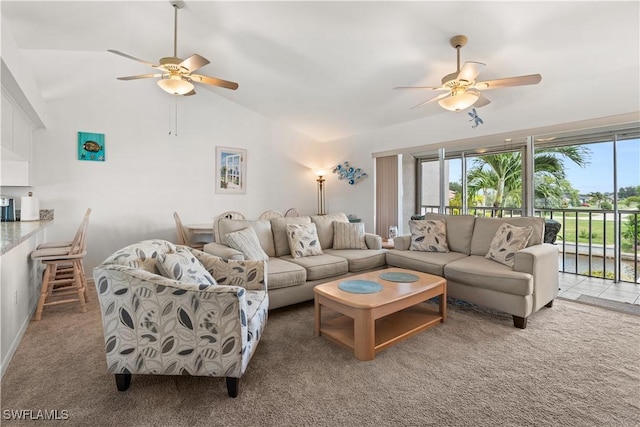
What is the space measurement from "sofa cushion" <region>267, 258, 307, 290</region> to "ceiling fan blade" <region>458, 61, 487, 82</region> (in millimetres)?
2298

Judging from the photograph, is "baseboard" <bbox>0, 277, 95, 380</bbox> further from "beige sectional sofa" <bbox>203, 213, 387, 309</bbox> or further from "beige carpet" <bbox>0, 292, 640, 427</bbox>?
"beige sectional sofa" <bbox>203, 213, 387, 309</bbox>

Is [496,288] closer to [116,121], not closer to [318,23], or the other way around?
[318,23]

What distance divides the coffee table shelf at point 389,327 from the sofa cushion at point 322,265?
1.79 feet

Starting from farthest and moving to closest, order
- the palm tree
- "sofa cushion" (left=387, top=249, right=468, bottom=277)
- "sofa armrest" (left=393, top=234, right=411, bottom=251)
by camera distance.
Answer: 1. the palm tree
2. "sofa armrest" (left=393, top=234, right=411, bottom=251)
3. "sofa cushion" (left=387, top=249, right=468, bottom=277)

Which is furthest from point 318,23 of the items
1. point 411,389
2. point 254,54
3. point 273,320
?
point 411,389

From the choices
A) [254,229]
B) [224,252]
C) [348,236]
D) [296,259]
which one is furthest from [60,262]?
[348,236]

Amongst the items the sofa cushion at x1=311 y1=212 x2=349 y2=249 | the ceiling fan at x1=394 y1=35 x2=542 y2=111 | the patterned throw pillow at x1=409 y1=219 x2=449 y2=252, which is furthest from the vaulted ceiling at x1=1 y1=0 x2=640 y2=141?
the sofa cushion at x1=311 y1=212 x2=349 y2=249

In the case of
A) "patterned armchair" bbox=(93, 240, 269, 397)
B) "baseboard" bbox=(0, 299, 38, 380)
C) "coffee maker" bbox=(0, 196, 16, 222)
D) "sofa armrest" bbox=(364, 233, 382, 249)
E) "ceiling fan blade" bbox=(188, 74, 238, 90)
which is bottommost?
"baseboard" bbox=(0, 299, 38, 380)

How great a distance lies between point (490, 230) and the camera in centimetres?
347

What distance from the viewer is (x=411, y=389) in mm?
1781

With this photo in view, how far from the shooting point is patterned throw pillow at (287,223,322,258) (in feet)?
11.4

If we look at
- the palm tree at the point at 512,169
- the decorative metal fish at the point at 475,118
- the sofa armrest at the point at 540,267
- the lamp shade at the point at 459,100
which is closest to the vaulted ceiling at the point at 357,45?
the decorative metal fish at the point at 475,118

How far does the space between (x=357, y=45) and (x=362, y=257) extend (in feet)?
7.55

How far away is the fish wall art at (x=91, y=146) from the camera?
4062 millimetres
